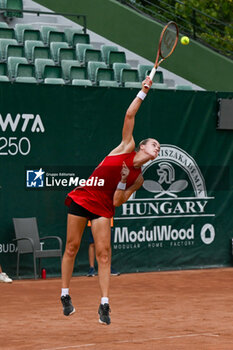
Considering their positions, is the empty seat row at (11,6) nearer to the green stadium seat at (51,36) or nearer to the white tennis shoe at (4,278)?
the green stadium seat at (51,36)

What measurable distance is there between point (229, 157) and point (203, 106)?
3.42ft

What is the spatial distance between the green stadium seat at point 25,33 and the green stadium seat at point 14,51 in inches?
34.1

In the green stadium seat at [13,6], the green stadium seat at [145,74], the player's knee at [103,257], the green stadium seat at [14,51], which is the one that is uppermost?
the player's knee at [103,257]

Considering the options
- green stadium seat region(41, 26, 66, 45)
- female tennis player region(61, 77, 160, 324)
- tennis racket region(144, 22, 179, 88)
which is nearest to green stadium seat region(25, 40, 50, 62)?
green stadium seat region(41, 26, 66, 45)

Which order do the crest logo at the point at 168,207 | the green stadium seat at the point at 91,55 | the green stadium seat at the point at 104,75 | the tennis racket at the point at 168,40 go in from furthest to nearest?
the green stadium seat at the point at 91,55
the green stadium seat at the point at 104,75
the crest logo at the point at 168,207
the tennis racket at the point at 168,40

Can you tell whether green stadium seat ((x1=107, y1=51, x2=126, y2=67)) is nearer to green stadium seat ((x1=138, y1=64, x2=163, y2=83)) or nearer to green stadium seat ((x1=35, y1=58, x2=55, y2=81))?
green stadium seat ((x1=138, y1=64, x2=163, y2=83))

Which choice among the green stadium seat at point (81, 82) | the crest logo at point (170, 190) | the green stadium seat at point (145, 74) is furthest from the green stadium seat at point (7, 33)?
the crest logo at point (170, 190)

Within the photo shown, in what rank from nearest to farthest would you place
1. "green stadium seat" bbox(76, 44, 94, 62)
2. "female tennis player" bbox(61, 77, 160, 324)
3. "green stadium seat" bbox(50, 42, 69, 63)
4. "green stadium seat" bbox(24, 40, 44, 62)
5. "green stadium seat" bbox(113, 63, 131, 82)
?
"female tennis player" bbox(61, 77, 160, 324), "green stadium seat" bbox(24, 40, 44, 62), "green stadium seat" bbox(113, 63, 131, 82), "green stadium seat" bbox(50, 42, 69, 63), "green stadium seat" bbox(76, 44, 94, 62)

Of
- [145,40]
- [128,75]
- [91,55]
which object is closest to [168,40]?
[128,75]

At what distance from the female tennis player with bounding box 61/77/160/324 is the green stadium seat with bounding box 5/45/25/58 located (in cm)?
845

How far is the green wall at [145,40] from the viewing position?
1772 centimetres

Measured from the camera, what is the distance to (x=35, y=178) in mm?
12336

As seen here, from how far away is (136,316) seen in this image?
912 cm

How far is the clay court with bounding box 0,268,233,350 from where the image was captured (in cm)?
751
